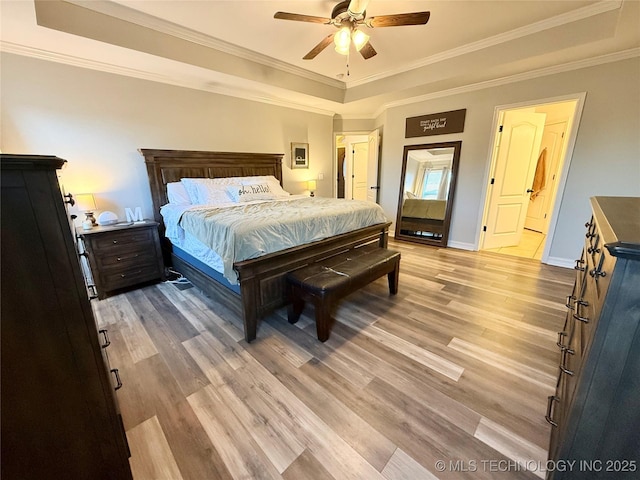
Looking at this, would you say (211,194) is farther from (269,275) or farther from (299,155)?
(299,155)

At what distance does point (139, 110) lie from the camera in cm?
311

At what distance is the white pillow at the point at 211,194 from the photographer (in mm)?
3201

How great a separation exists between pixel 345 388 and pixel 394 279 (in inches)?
54.2

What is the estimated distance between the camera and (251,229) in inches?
78.7

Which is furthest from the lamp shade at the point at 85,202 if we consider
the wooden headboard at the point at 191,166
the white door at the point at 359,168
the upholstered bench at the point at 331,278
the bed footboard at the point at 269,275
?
the white door at the point at 359,168

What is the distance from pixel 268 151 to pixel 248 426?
4.02 m

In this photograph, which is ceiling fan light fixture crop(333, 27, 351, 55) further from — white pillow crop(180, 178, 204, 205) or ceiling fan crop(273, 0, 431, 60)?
white pillow crop(180, 178, 204, 205)

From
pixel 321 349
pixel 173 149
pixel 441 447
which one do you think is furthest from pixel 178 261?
pixel 441 447

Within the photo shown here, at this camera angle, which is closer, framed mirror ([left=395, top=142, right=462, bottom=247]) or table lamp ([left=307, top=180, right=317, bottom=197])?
framed mirror ([left=395, top=142, right=462, bottom=247])

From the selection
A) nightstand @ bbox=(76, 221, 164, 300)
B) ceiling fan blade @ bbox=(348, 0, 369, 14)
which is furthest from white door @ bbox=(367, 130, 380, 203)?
nightstand @ bbox=(76, 221, 164, 300)

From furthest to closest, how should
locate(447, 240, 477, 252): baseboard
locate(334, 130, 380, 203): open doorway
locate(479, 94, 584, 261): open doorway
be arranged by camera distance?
1. locate(334, 130, 380, 203): open doorway
2. locate(447, 240, 477, 252): baseboard
3. locate(479, 94, 584, 261): open doorway

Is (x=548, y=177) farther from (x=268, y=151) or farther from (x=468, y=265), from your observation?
(x=268, y=151)

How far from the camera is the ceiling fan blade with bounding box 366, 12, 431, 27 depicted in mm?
1957

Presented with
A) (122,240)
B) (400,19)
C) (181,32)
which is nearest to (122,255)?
(122,240)
